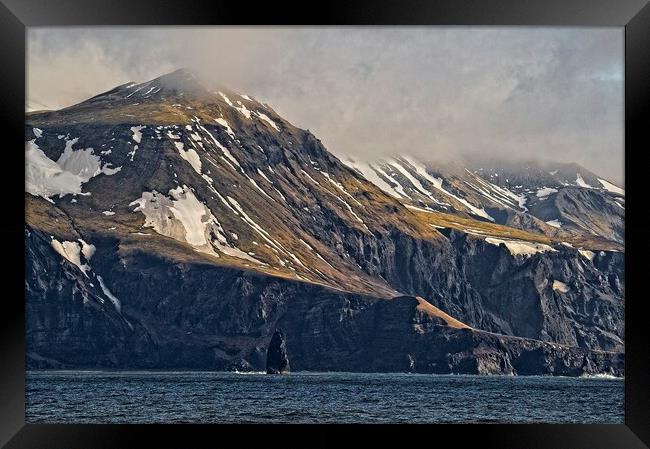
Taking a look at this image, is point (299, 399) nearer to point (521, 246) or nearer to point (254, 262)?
point (254, 262)

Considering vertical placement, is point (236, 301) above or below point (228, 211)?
below

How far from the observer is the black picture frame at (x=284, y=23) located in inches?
418

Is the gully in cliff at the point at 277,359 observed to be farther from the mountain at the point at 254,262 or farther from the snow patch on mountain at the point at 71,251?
the snow patch on mountain at the point at 71,251

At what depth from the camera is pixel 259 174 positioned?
16325cm

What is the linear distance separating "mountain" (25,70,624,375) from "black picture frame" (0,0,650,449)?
3996 inches

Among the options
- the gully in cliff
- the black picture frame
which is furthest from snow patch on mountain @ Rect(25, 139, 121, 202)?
the black picture frame

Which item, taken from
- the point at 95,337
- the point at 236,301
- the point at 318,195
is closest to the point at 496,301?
the point at 318,195

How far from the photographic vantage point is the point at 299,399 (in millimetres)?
72500

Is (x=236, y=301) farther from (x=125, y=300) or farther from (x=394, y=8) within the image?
(x=394, y=8)

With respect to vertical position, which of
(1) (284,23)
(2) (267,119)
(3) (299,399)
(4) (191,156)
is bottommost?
(3) (299,399)

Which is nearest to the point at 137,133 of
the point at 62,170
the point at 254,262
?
the point at 62,170

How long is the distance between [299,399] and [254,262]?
5772 cm

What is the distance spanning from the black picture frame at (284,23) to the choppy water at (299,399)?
137 feet

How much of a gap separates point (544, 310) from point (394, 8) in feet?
459
